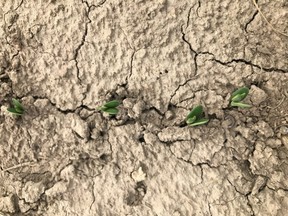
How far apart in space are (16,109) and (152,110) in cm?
73

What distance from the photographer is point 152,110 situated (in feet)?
7.07

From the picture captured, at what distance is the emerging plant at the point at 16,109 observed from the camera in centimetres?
216

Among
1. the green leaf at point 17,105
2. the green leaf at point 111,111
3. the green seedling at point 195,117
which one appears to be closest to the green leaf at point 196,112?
the green seedling at point 195,117

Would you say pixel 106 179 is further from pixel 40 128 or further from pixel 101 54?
pixel 101 54

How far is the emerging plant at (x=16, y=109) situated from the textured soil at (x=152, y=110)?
9 centimetres

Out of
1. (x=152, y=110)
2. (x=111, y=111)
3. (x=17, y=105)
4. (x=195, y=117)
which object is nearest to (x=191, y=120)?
(x=195, y=117)

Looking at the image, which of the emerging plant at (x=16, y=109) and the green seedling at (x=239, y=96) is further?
the emerging plant at (x=16, y=109)

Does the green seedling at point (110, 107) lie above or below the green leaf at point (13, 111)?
below

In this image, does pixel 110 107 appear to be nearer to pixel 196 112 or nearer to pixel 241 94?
pixel 196 112

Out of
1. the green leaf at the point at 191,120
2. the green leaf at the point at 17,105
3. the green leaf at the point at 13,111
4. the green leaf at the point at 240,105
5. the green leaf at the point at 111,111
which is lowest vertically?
the green leaf at the point at 191,120

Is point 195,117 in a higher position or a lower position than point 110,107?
lower

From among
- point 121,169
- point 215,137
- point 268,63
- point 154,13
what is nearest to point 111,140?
point 121,169

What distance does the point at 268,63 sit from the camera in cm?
212

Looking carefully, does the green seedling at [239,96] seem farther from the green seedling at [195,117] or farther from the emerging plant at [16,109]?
the emerging plant at [16,109]
